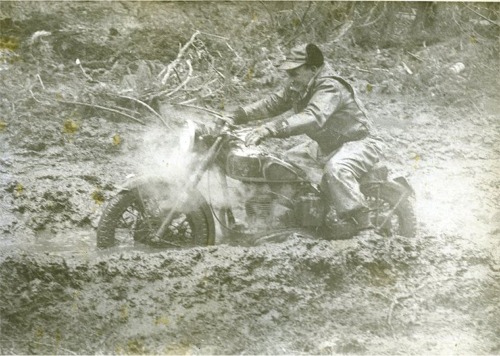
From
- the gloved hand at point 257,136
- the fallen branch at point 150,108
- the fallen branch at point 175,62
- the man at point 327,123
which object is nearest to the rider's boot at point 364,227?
the man at point 327,123

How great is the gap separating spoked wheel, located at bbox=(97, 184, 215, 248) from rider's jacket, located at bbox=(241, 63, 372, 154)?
694mm

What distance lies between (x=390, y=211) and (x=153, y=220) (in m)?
1.46

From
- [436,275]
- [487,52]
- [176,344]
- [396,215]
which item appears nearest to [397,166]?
[396,215]

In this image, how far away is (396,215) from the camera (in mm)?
3873

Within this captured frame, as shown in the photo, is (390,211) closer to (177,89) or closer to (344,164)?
(344,164)

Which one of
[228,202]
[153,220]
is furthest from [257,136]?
[153,220]

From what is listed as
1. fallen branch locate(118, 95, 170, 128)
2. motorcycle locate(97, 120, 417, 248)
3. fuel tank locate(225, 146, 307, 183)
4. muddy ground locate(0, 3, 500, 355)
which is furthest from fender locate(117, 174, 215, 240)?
fallen branch locate(118, 95, 170, 128)

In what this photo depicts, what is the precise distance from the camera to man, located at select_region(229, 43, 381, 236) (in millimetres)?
3734

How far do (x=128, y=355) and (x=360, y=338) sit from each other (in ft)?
4.47

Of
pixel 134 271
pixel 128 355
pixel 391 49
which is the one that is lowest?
pixel 128 355

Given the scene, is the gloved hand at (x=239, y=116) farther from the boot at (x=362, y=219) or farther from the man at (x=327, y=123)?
the boot at (x=362, y=219)

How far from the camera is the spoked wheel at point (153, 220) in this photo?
3.66m

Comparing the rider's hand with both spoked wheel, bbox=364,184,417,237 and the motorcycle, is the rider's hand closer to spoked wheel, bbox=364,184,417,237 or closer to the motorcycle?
the motorcycle

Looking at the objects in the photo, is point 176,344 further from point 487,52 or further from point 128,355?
point 487,52
